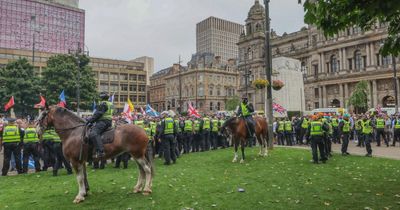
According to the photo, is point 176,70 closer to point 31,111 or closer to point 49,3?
point 49,3

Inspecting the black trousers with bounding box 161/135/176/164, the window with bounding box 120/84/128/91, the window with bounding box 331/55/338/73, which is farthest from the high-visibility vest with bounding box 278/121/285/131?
the window with bounding box 120/84/128/91

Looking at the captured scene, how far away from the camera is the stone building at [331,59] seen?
60.3 metres

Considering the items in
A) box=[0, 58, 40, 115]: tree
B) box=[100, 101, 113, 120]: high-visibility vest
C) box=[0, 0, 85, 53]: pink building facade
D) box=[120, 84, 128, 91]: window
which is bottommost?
box=[100, 101, 113, 120]: high-visibility vest

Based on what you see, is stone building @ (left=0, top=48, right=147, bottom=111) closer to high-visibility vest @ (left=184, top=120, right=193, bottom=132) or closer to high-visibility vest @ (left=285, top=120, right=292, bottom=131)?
high-visibility vest @ (left=285, top=120, right=292, bottom=131)

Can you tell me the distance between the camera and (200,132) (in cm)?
2123

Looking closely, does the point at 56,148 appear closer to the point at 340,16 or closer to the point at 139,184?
the point at 139,184

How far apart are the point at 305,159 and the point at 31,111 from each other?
154ft

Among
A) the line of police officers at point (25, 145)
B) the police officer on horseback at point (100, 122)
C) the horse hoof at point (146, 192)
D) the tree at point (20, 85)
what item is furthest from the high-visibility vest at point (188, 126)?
the tree at point (20, 85)

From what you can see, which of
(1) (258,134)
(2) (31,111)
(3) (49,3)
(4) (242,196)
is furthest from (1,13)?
(4) (242,196)

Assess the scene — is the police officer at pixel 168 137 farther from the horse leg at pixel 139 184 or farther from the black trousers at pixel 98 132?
the black trousers at pixel 98 132

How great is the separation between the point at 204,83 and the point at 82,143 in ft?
295

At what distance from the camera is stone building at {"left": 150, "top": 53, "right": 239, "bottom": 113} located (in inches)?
3893

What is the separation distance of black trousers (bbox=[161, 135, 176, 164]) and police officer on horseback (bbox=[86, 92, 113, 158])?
5.37 meters

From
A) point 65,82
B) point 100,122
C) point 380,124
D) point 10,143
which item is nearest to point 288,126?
point 380,124
